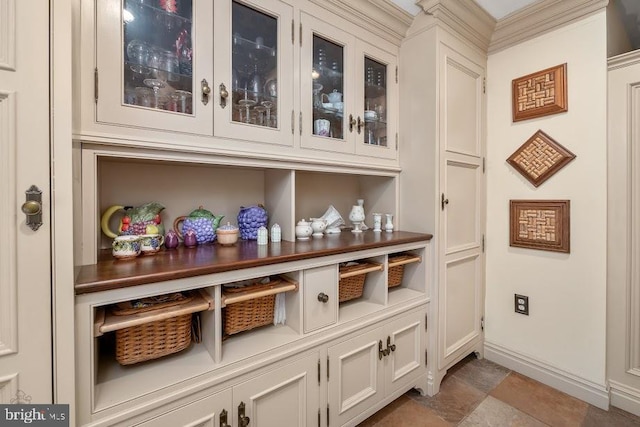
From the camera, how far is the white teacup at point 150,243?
1.17 m

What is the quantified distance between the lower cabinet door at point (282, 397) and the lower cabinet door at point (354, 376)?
3.9 inches

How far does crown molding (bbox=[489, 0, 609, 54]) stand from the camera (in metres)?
1.66

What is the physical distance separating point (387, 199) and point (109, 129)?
5.17 feet

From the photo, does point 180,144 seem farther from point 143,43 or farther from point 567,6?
point 567,6

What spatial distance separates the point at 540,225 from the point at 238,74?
201 centimetres

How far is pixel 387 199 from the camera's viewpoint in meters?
2.00

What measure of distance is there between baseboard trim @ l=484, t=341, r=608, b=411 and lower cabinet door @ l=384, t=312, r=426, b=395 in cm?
74

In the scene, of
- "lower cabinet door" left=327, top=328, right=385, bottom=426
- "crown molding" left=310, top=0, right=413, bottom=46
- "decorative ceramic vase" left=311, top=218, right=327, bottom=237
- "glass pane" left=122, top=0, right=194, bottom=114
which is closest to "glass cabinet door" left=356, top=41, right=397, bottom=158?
"crown molding" left=310, top=0, right=413, bottom=46

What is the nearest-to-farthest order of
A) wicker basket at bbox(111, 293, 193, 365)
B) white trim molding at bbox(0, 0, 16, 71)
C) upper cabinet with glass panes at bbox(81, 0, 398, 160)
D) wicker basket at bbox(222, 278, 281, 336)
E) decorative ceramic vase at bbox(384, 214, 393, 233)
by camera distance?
1. white trim molding at bbox(0, 0, 16, 71)
2. wicker basket at bbox(111, 293, 193, 365)
3. upper cabinet with glass panes at bbox(81, 0, 398, 160)
4. wicker basket at bbox(222, 278, 281, 336)
5. decorative ceramic vase at bbox(384, 214, 393, 233)

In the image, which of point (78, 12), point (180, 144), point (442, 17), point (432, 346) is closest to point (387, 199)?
point (432, 346)

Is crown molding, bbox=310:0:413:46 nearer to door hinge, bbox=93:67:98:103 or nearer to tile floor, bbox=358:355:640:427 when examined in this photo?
door hinge, bbox=93:67:98:103

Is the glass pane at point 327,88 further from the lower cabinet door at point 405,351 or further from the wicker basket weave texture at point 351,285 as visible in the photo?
the lower cabinet door at point 405,351

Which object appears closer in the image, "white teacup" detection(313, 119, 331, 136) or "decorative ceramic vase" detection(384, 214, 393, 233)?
Answer: "white teacup" detection(313, 119, 331, 136)

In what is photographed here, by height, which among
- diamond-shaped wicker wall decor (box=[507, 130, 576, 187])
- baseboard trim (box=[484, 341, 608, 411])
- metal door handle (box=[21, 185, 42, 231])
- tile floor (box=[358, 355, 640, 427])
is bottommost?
tile floor (box=[358, 355, 640, 427])
